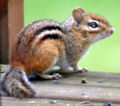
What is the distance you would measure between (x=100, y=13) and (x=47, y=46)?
7.05ft

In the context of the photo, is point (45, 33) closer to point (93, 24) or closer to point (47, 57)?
point (47, 57)

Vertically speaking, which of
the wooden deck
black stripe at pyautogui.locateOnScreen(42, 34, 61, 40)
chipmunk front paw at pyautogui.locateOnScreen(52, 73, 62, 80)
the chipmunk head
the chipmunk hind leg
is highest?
the chipmunk head

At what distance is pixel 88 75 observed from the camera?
143 inches

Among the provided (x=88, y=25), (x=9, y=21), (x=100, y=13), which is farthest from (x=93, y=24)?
(x=100, y=13)

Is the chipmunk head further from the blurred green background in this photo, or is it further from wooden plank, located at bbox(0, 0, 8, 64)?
the blurred green background

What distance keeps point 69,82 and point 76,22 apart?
59 cm

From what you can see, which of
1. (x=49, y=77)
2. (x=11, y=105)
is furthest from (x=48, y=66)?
(x=11, y=105)

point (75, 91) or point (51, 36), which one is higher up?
point (51, 36)

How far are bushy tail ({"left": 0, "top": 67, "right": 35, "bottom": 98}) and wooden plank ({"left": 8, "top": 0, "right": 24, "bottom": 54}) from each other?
2.12 feet

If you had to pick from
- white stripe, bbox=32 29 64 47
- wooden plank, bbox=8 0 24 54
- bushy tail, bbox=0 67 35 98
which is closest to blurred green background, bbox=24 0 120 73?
wooden plank, bbox=8 0 24 54

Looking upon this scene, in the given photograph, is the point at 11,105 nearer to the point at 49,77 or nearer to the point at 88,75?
the point at 49,77

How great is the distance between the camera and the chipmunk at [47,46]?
307cm

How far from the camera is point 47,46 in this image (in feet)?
11.2

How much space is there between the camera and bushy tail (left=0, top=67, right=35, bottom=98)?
2941 mm
